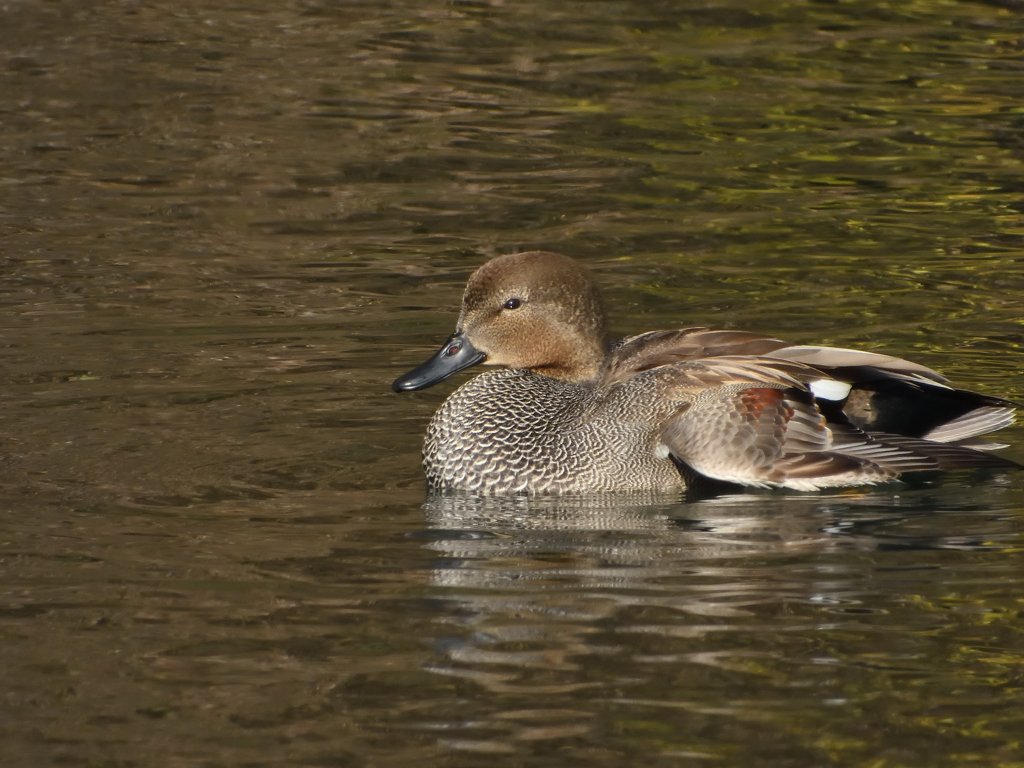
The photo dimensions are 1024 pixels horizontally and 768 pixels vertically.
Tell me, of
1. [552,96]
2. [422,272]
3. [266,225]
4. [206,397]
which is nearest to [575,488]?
[206,397]

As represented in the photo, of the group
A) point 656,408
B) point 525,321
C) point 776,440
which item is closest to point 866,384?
point 776,440

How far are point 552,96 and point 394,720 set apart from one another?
36.1ft

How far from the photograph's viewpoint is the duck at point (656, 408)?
24.0 ft

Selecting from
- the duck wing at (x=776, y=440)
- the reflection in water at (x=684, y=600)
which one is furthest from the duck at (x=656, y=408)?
the reflection in water at (x=684, y=600)

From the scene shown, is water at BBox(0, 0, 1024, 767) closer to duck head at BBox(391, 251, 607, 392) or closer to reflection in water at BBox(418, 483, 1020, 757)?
reflection in water at BBox(418, 483, 1020, 757)

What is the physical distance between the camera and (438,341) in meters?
9.79

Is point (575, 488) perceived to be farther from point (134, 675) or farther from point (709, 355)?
point (134, 675)

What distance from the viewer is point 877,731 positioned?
16.4ft

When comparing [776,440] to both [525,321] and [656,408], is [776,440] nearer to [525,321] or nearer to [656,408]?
[656,408]

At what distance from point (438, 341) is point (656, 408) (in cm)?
258

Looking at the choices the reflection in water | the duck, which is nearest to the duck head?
A: the duck

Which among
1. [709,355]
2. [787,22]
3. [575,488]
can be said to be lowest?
[575,488]

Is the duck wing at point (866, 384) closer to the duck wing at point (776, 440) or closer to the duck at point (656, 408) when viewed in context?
the duck at point (656, 408)

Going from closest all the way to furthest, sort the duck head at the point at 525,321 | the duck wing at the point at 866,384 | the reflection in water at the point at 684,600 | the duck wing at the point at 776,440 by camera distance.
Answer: the reflection in water at the point at 684,600
the duck wing at the point at 776,440
the duck wing at the point at 866,384
the duck head at the point at 525,321
